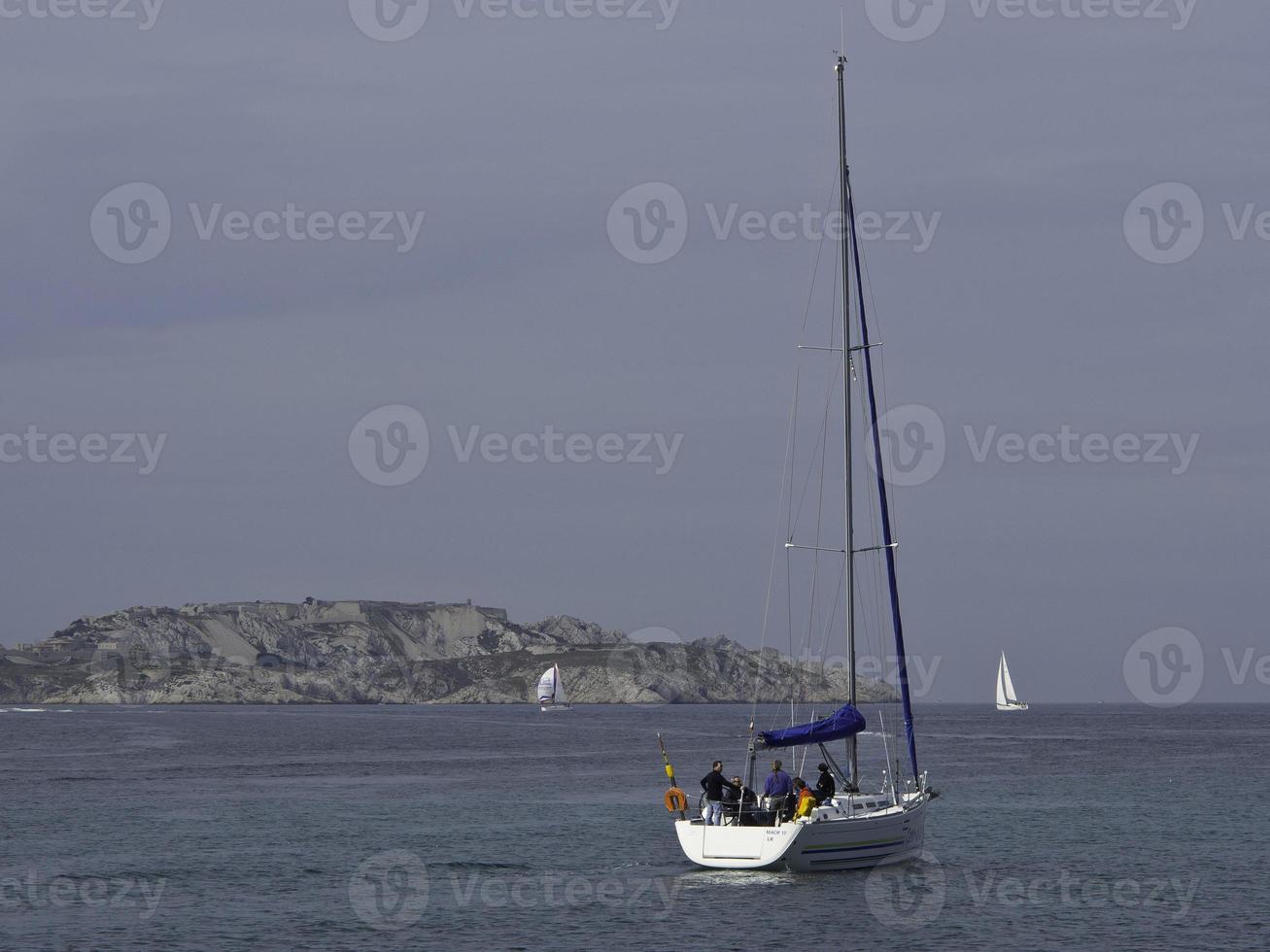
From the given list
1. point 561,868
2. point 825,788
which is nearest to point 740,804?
point 825,788

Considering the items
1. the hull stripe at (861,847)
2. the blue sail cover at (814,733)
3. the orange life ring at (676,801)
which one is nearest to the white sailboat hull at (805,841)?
the hull stripe at (861,847)

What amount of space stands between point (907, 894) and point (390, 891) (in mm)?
13174

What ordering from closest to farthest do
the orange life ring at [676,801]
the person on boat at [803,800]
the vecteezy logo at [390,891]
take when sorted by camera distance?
the vecteezy logo at [390,891]
the person on boat at [803,800]
the orange life ring at [676,801]

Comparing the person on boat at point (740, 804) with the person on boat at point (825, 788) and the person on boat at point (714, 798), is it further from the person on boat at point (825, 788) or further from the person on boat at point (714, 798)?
the person on boat at point (825, 788)

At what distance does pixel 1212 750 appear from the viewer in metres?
123

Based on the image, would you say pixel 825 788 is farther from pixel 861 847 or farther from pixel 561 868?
pixel 561 868

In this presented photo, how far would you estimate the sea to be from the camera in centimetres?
3550

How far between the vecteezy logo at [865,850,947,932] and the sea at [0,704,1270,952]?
0.42ft

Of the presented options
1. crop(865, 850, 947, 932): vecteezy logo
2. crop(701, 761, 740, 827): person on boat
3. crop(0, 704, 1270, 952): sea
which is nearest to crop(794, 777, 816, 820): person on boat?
crop(701, 761, 740, 827): person on boat

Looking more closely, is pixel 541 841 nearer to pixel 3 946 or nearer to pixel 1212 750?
pixel 3 946

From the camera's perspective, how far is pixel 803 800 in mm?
39812

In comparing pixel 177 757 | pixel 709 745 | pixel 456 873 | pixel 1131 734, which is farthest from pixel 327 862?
pixel 1131 734

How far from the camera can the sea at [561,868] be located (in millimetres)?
35500

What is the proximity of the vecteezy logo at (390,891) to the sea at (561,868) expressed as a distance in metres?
0.13
